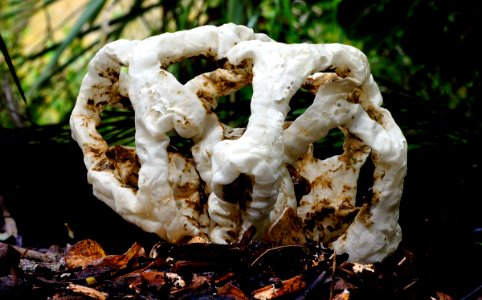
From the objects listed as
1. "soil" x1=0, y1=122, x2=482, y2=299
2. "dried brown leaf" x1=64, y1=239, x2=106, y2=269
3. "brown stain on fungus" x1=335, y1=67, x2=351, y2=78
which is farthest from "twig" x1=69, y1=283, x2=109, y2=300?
"brown stain on fungus" x1=335, y1=67, x2=351, y2=78

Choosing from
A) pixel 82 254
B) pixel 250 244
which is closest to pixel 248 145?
pixel 250 244

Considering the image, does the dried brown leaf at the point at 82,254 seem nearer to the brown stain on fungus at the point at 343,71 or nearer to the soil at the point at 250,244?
the soil at the point at 250,244

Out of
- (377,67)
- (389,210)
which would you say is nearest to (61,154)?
(389,210)

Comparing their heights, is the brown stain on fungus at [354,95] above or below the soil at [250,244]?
above

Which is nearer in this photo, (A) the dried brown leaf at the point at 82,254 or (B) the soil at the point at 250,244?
(B) the soil at the point at 250,244

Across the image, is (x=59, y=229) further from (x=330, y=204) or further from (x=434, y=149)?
(x=434, y=149)

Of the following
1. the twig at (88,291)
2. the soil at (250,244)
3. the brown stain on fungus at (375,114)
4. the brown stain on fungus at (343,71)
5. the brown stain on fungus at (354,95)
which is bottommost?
the soil at (250,244)

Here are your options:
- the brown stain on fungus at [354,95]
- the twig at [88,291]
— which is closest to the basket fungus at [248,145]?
the brown stain on fungus at [354,95]

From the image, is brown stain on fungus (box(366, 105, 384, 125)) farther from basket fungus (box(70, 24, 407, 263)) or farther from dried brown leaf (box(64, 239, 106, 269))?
dried brown leaf (box(64, 239, 106, 269))
